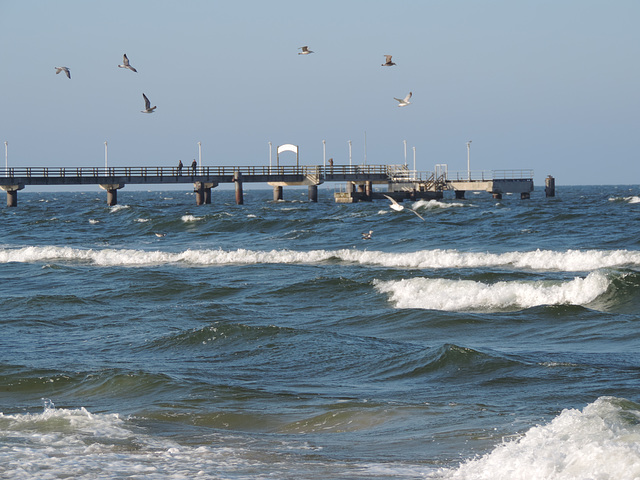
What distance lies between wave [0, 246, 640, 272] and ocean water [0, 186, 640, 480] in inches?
5.9

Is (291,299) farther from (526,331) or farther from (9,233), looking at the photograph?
(9,233)

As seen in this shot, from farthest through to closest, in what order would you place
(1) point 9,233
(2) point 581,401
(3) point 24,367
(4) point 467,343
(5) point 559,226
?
(1) point 9,233 < (5) point 559,226 < (4) point 467,343 < (3) point 24,367 < (2) point 581,401

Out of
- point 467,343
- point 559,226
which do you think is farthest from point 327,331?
point 559,226

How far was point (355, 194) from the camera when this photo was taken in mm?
69562

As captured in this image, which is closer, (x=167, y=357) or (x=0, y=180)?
(x=167, y=357)

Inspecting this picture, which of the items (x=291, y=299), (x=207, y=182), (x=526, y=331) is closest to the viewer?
(x=526, y=331)

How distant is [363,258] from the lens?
29234mm

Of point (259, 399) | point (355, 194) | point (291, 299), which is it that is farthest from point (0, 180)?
point (259, 399)

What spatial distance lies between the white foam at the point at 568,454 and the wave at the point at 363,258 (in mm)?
17590

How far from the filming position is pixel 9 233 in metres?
44.1

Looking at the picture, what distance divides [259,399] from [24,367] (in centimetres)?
384

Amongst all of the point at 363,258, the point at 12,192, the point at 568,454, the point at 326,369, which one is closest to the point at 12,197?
the point at 12,192

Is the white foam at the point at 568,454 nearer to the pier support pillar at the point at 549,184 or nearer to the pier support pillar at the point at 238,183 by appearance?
the pier support pillar at the point at 238,183

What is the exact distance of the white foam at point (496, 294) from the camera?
1833 cm
